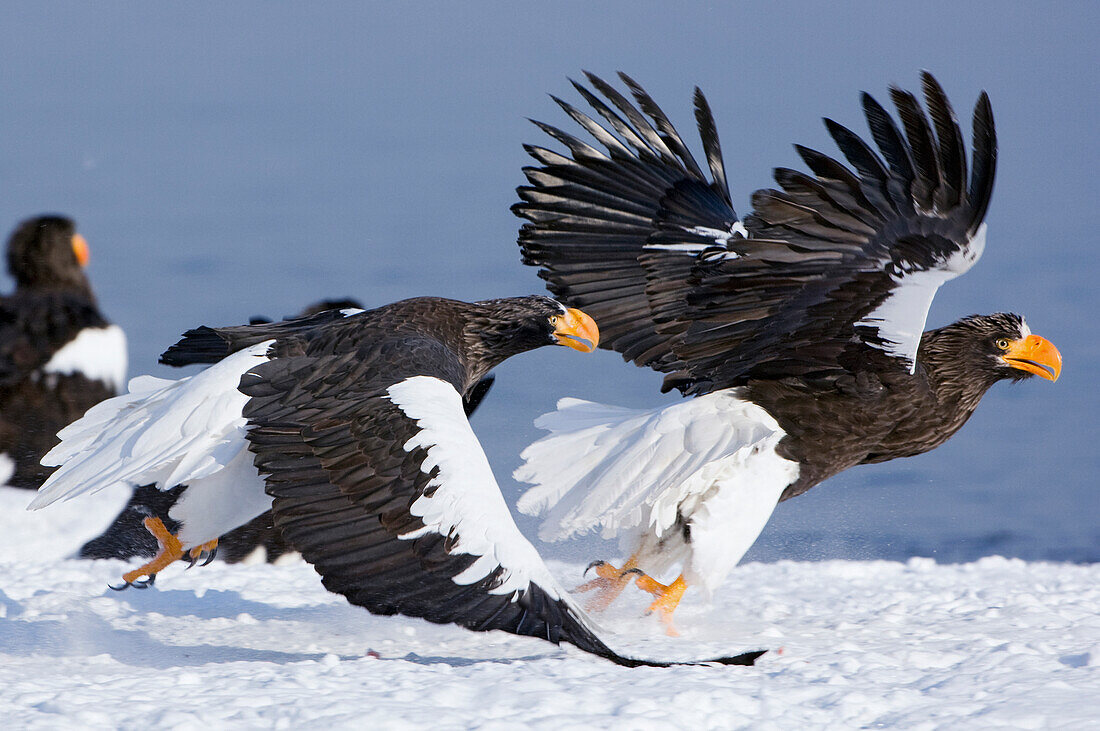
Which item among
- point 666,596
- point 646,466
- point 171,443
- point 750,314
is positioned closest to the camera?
point 171,443

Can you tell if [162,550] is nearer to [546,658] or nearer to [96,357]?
[546,658]

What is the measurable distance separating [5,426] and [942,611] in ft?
22.3

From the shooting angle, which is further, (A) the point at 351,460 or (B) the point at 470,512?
(A) the point at 351,460

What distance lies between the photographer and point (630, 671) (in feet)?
12.8

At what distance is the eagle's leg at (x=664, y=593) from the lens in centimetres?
502

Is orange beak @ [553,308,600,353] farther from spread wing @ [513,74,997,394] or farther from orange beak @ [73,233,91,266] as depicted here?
orange beak @ [73,233,91,266]

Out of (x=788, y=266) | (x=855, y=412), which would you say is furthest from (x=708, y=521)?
(x=788, y=266)

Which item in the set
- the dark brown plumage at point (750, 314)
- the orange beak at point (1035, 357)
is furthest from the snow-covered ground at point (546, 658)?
the orange beak at point (1035, 357)

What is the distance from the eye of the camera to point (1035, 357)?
220 inches

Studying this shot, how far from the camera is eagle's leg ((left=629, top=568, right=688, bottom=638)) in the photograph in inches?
197

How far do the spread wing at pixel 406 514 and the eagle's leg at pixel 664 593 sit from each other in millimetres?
1108

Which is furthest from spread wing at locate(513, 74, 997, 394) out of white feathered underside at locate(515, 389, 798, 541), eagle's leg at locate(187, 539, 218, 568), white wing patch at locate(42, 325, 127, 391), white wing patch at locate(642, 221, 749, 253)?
white wing patch at locate(42, 325, 127, 391)

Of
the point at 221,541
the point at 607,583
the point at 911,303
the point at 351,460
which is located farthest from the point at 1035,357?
the point at 221,541

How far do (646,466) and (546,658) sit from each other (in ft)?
3.19
